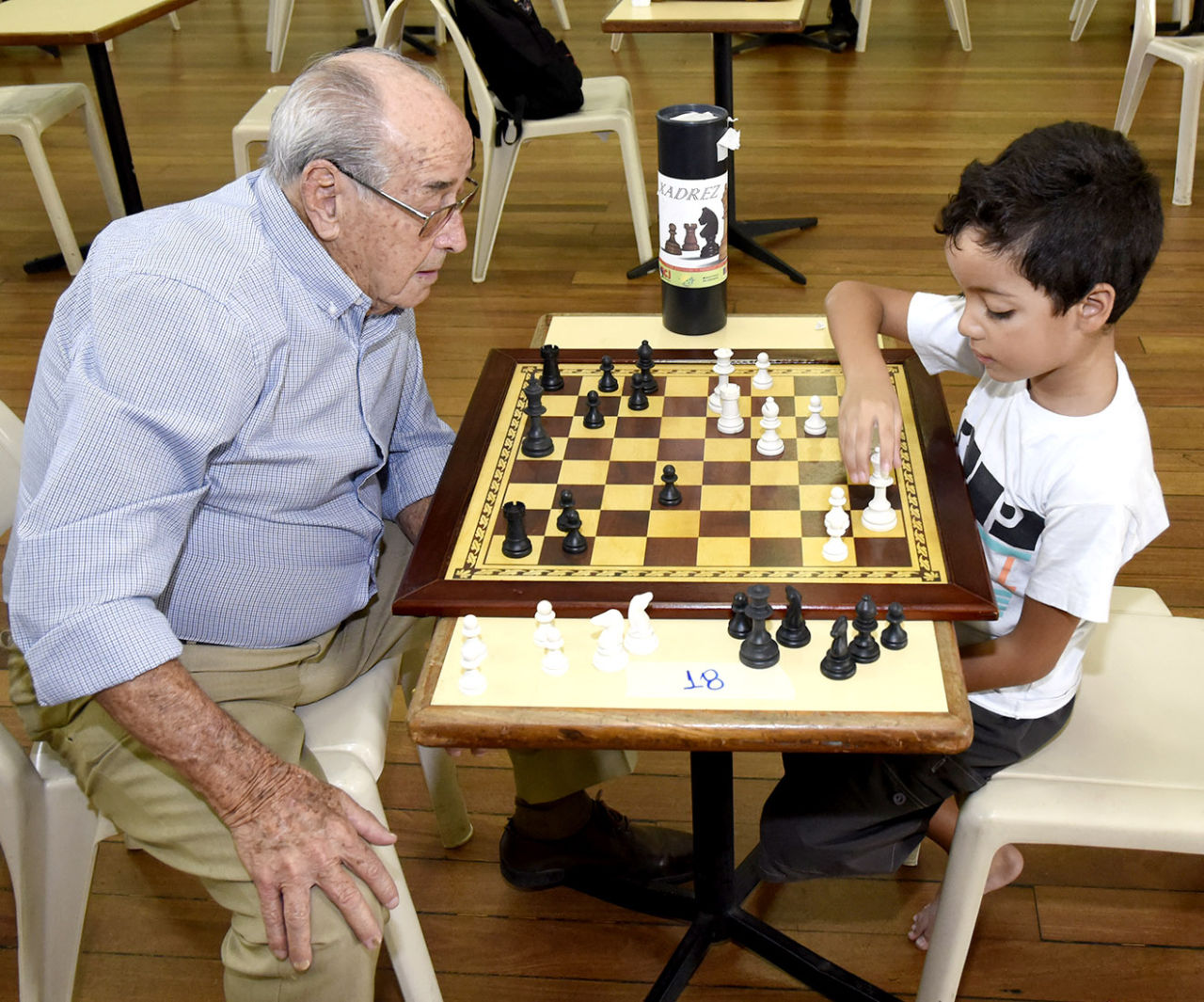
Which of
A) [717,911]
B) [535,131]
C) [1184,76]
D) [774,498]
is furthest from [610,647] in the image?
[1184,76]

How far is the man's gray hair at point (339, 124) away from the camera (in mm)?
1480

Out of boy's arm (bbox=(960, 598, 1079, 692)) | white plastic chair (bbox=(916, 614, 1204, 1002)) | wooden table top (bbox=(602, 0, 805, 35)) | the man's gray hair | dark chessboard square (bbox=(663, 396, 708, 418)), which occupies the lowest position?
white plastic chair (bbox=(916, 614, 1204, 1002))

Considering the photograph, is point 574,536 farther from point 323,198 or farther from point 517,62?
point 517,62

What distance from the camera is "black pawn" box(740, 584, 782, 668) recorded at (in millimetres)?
1229

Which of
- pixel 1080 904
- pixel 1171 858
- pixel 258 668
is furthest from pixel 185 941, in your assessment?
pixel 1171 858

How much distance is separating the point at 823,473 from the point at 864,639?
0.35 metres

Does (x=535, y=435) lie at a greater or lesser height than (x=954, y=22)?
greater

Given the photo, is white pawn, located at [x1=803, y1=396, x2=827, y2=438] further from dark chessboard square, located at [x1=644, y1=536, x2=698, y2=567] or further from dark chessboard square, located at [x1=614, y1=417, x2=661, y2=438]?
dark chessboard square, located at [x1=644, y1=536, x2=698, y2=567]

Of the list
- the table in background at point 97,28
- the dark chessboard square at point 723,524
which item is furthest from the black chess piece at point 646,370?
the table in background at point 97,28

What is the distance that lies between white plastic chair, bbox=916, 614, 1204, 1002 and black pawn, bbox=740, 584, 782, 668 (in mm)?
414

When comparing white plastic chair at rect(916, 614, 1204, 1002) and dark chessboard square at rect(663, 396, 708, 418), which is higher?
dark chessboard square at rect(663, 396, 708, 418)

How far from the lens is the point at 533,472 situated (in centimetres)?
157

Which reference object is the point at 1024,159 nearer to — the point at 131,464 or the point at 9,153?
the point at 131,464

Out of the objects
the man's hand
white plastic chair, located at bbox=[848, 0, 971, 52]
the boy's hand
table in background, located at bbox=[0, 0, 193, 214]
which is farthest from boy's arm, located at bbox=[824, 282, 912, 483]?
white plastic chair, located at bbox=[848, 0, 971, 52]
